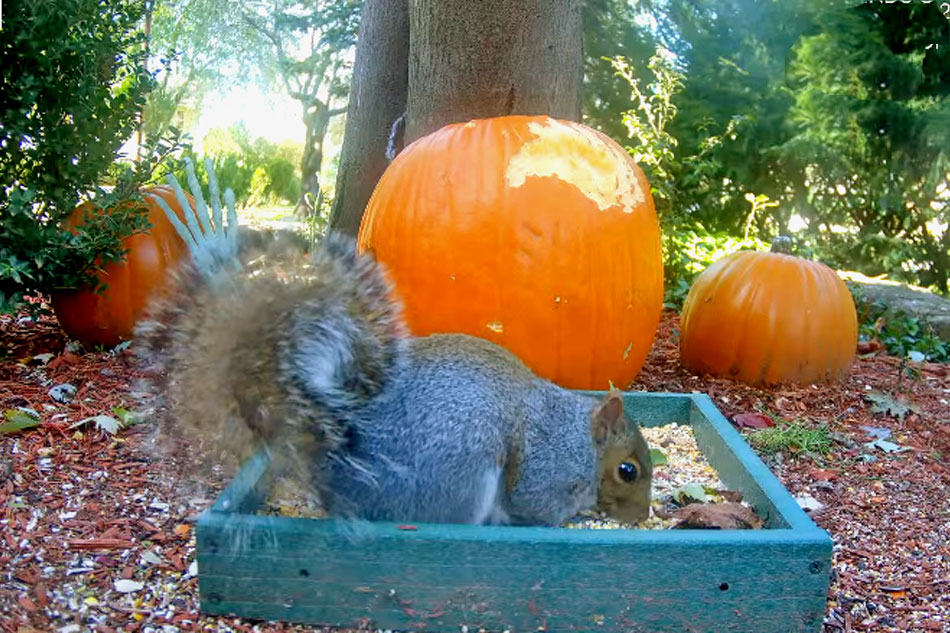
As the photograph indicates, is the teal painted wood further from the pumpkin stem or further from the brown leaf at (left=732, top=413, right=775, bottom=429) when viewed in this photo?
the pumpkin stem

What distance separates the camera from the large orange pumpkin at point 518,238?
261cm

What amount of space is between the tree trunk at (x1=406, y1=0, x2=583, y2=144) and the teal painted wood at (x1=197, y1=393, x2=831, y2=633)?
1872 mm

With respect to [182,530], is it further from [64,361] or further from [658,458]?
[64,361]

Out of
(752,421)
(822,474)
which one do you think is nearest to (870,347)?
(752,421)

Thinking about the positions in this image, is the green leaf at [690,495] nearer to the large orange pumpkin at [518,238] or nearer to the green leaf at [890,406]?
the large orange pumpkin at [518,238]

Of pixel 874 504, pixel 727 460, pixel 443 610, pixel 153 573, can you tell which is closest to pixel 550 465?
pixel 443 610

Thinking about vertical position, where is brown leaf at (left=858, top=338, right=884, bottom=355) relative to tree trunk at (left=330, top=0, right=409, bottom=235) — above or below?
below

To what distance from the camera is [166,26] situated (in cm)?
1048

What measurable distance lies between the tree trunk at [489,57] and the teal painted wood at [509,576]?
1.87m

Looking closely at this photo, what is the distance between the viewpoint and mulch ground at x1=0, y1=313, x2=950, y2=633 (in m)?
1.74

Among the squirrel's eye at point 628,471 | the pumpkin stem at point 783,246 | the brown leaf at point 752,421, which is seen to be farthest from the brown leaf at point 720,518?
the pumpkin stem at point 783,246

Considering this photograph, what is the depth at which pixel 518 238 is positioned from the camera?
2602 millimetres

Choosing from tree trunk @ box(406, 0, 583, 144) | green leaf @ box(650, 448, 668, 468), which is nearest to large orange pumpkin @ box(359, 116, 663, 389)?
tree trunk @ box(406, 0, 583, 144)

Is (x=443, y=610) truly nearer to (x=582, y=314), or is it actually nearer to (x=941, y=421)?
(x=582, y=314)
